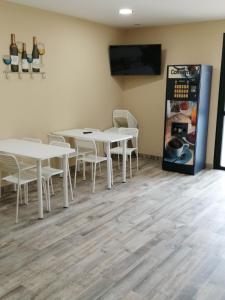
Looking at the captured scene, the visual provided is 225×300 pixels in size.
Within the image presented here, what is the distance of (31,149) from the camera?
12.5 ft

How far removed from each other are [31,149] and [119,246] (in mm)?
1548

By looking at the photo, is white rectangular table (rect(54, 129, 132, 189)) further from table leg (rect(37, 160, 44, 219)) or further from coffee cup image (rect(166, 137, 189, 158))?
table leg (rect(37, 160, 44, 219))

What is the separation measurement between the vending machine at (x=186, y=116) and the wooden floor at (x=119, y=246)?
2.63ft

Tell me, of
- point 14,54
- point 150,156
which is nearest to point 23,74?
point 14,54

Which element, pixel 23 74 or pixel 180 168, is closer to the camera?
pixel 23 74

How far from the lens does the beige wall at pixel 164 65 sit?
5320mm

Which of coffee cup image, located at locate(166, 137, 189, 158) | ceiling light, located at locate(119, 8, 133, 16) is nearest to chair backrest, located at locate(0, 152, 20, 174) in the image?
ceiling light, located at locate(119, 8, 133, 16)

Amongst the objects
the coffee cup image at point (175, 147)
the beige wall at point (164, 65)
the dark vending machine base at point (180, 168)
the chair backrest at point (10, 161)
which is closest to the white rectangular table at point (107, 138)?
the coffee cup image at point (175, 147)

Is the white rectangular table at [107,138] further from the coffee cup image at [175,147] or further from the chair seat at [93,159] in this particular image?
the coffee cup image at [175,147]

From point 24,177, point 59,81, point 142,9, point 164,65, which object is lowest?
point 24,177

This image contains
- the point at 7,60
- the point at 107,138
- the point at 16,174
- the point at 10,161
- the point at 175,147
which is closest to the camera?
the point at 10,161

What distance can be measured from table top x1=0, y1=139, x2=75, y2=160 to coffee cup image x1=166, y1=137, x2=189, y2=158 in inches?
80.9

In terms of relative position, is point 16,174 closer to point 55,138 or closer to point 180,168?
point 55,138

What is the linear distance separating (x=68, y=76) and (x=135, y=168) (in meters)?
1.90
